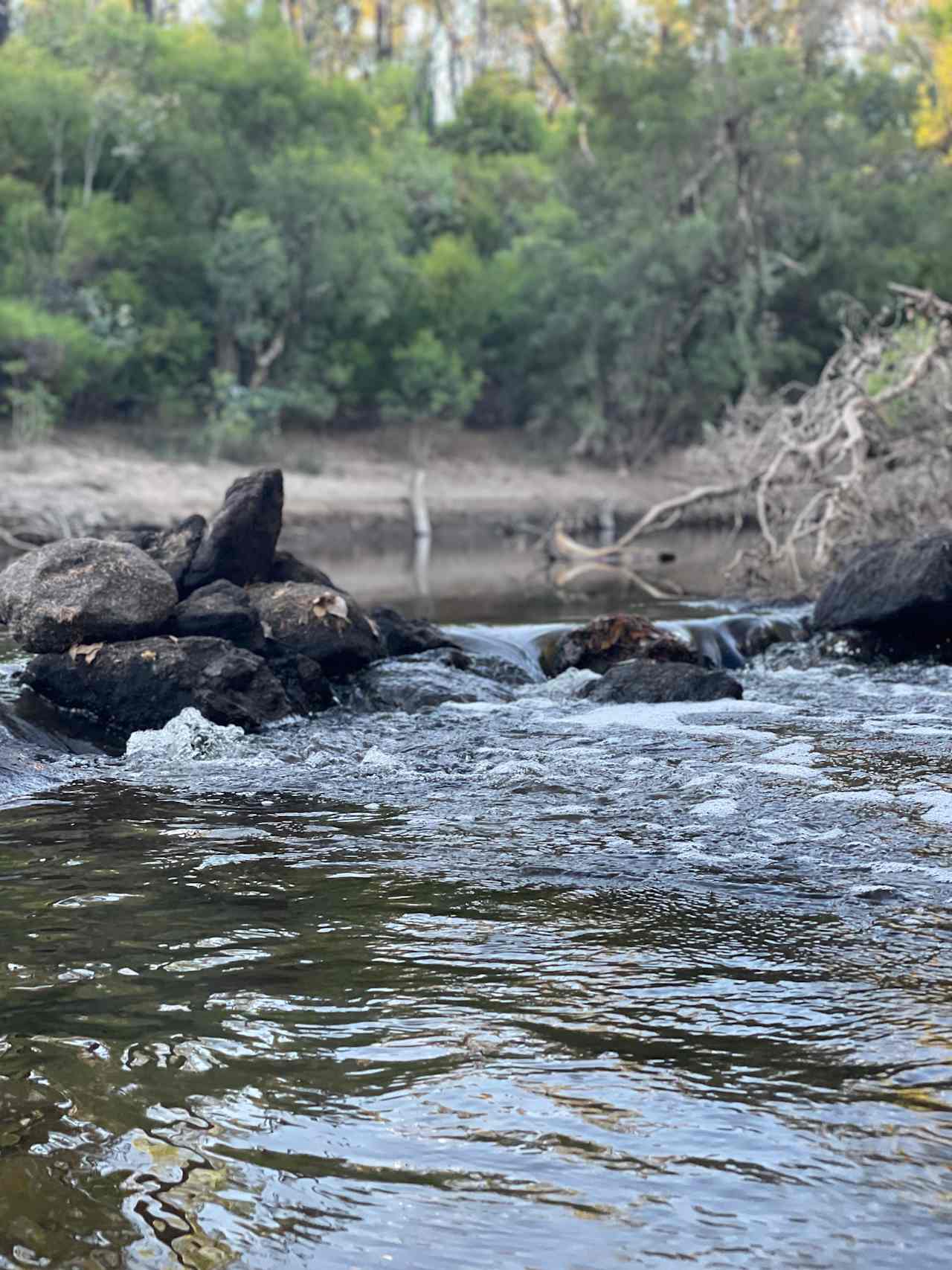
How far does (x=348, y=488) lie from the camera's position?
36062mm

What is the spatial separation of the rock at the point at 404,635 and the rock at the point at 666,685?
1980 mm

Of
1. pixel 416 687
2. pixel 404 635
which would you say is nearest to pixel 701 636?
pixel 404 635

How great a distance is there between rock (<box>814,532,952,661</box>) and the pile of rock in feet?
14.1

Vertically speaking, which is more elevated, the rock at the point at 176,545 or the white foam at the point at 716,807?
the rock at the point at 176,545

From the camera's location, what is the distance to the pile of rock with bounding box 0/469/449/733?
10.4 meters

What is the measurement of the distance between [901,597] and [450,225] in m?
37.4

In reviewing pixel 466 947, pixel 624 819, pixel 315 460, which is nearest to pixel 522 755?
pixel 624 819

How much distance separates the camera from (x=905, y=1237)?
3.45 m

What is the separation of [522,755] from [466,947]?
12.7 feet

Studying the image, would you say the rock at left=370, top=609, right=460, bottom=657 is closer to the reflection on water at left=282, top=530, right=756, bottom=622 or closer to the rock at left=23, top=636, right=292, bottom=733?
the rock at left=23, top=636, right=292, bottom=733

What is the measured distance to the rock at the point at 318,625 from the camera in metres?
11.7

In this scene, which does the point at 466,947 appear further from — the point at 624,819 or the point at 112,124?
the point at 112,124

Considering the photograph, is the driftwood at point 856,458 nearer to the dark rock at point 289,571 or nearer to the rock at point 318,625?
the dark rock at point 289,571

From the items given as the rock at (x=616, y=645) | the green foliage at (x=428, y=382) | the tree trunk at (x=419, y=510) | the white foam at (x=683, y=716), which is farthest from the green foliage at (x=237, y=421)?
the white foam at (x=683, y=716)
